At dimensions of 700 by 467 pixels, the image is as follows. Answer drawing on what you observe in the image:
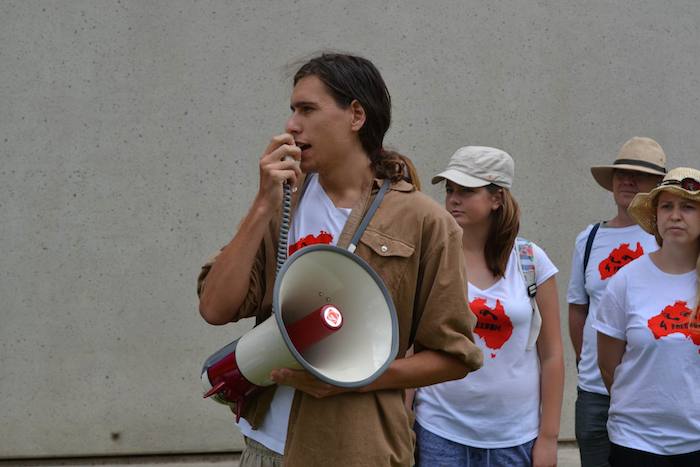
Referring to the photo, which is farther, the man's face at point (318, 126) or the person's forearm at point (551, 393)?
the person's forearm at point (551, 393)

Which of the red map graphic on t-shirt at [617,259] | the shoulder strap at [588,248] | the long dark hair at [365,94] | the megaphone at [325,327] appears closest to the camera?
the megaphone at [325,327]

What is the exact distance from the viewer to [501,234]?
3605 mm

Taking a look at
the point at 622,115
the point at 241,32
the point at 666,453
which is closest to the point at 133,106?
the point at 241,32

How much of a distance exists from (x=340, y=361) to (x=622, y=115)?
14.2ft

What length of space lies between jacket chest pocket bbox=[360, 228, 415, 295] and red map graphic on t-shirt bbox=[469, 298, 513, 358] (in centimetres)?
118

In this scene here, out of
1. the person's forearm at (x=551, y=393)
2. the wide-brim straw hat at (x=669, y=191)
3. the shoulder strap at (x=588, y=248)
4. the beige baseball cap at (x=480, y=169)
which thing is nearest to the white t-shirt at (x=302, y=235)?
the beige baseball cap at (x=480, y=169)

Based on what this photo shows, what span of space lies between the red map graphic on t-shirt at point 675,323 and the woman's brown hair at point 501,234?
1.89 ft

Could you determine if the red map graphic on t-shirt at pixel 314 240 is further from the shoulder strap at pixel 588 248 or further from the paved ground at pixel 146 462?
the paved ground at pixel 146 462

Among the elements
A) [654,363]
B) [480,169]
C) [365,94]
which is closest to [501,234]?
[480,169]

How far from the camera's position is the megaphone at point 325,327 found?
2.15m

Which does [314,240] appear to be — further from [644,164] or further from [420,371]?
[644,164]

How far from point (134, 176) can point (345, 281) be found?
11.2ft

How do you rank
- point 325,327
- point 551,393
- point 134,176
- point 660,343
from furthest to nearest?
point 134,176 < point 551,393 < point 660,343 < point 325,327

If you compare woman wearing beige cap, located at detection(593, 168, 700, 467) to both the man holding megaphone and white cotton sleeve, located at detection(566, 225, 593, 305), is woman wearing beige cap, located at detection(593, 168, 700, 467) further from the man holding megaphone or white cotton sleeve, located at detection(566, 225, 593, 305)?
the man holding megaphone
